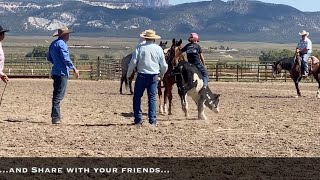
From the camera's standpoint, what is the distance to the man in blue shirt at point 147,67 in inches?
429

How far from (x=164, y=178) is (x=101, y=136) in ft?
9.72

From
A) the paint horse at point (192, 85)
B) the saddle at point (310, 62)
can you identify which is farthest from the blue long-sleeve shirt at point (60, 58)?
the saddle at point (310, 62)

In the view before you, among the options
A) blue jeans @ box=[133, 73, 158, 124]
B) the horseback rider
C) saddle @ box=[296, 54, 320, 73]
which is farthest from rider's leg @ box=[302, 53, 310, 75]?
blue jeans @ box=[133, 73, 158, 124]

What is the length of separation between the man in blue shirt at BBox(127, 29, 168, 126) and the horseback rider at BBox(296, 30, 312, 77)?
387 inches

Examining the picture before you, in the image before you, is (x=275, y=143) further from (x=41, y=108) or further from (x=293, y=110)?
(x=41, y=108)

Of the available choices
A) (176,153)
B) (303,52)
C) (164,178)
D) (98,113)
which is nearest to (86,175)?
(164,178)

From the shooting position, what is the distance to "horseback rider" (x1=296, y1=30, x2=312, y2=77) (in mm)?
20016

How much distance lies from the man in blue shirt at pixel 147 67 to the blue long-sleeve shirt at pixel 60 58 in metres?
1.14

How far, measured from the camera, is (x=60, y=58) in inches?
452

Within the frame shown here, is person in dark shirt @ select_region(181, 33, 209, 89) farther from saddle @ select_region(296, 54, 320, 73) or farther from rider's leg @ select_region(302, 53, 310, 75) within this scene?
saddle @ select_region(296, 54, 320, 73)

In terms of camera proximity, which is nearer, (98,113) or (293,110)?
(98,113)

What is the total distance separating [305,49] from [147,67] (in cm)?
1036

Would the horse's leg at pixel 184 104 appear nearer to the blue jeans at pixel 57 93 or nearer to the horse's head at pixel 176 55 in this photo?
the horse's head at pixel 176 55

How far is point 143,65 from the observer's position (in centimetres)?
1091
